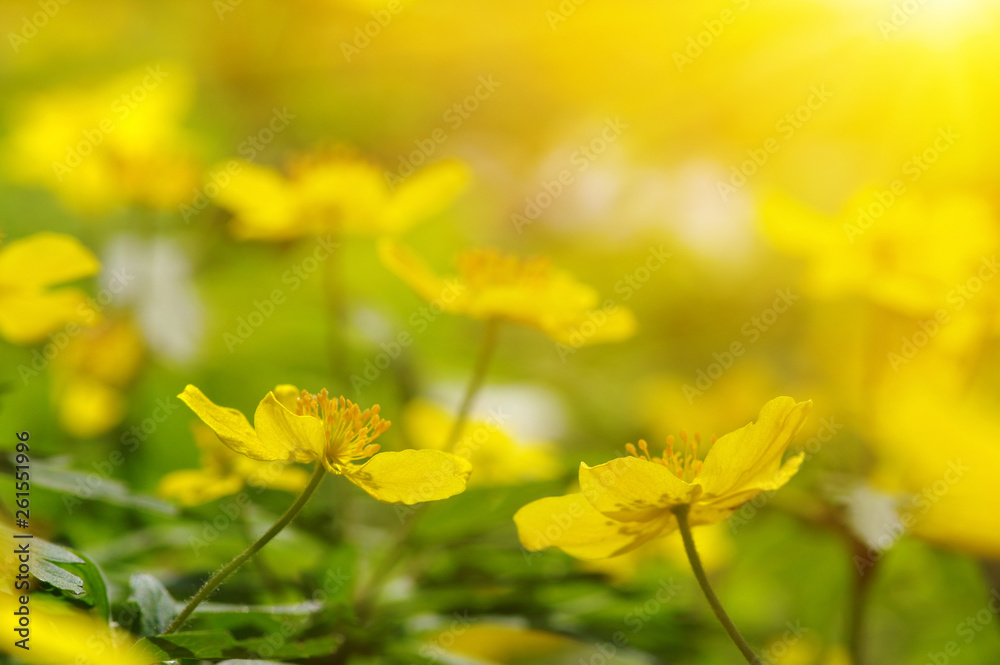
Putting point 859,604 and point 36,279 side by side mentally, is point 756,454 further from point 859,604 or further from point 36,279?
point 36,279

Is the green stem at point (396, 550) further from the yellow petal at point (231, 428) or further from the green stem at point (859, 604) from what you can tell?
the green stem at point (859, 604)

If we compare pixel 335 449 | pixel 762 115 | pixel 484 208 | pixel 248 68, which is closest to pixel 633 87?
pixel 762 115

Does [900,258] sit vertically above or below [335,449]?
above

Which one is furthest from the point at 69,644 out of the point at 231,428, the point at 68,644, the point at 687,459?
the point at 687,459

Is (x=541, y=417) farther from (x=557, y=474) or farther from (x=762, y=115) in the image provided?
(x=762, y=115)

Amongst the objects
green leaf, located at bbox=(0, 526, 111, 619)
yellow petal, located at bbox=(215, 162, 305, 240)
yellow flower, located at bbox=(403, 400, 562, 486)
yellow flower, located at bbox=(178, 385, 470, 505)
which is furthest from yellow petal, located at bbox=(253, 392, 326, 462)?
yellow petal, located at bbox=(215, 162, 305, 240)

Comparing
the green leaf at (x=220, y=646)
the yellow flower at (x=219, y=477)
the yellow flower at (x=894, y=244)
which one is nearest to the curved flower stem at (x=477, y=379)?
the yellow flower at (x=219, y=477)
